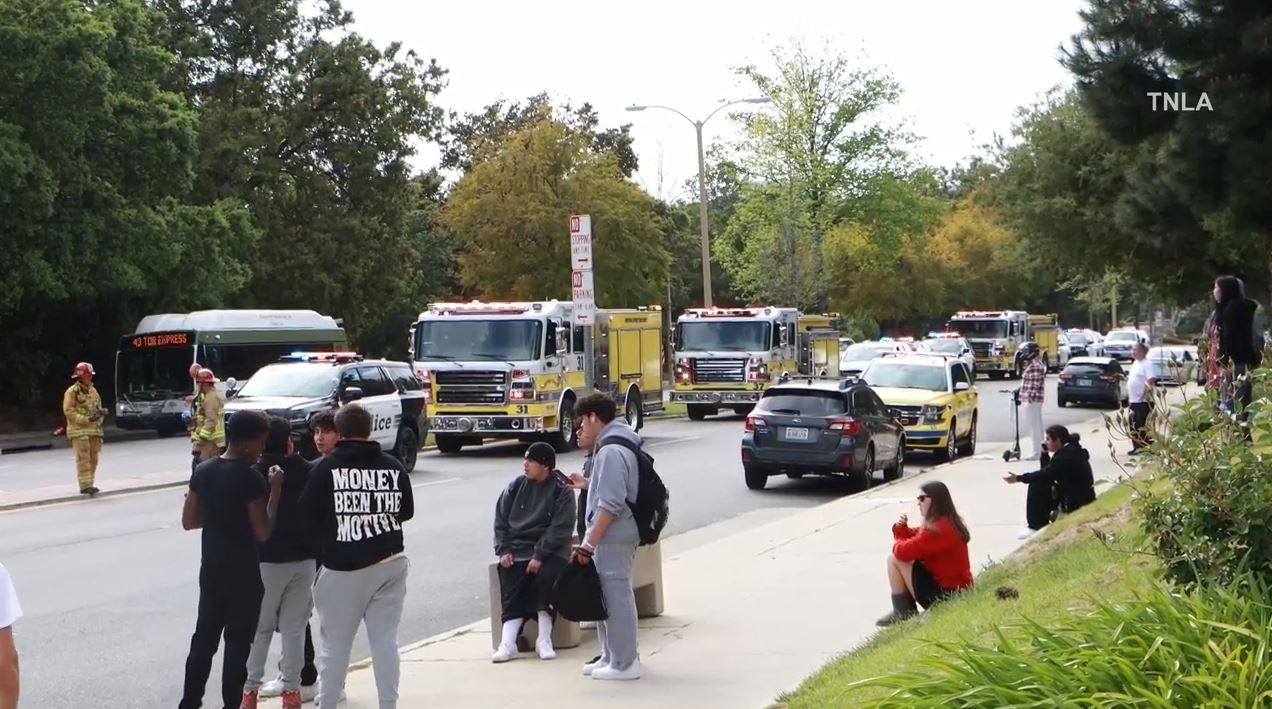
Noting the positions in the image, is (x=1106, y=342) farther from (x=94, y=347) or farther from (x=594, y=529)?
(x=594, y=529)

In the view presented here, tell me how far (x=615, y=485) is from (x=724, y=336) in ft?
92.7

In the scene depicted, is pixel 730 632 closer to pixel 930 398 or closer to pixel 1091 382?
pixel 930 398

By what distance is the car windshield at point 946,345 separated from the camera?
153ft

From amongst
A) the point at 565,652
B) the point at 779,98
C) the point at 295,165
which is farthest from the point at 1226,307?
the point at 779,98

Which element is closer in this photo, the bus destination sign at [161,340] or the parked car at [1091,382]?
the bus destination sign at [161,340]

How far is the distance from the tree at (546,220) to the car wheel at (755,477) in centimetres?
2789

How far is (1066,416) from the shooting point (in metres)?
38.8

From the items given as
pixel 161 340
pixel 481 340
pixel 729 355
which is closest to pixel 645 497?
pixel 481 340

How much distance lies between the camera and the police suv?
73.3 ft

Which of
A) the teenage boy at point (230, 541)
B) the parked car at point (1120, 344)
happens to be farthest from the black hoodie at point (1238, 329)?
the parked car at point (1120, 344)

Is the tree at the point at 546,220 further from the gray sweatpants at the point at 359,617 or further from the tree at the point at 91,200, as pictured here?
the gray sweatpants at the point at 359,617

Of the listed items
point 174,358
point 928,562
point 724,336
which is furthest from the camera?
point 724,336

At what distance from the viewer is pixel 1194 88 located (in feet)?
54.0

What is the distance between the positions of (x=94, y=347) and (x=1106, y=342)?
1887 inches
